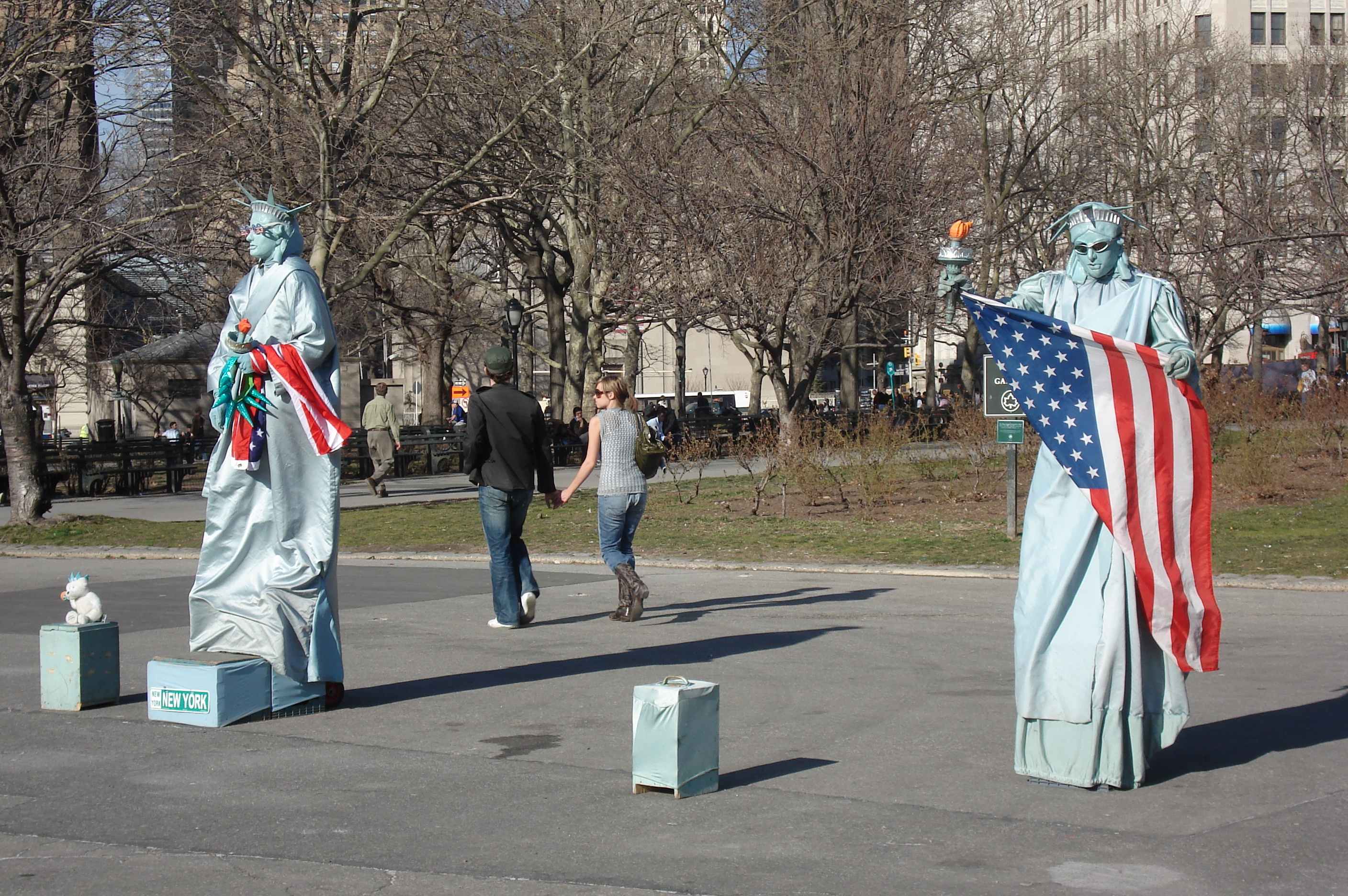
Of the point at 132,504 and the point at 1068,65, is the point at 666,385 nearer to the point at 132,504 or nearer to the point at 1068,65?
the point at 1068,65

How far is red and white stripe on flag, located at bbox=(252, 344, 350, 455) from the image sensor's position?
6.80 m

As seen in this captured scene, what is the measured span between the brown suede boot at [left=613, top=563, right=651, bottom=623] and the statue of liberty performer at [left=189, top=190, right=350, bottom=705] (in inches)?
136

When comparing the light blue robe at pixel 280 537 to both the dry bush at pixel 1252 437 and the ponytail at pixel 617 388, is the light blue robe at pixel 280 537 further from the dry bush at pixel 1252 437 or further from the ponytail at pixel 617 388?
the dry bush at pixel 1252 437

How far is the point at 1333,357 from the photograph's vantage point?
56625mm

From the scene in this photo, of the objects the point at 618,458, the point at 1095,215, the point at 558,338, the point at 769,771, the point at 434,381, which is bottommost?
the point at 769,771

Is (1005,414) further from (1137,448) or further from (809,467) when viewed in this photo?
(1137,448)

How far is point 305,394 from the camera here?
22.3ft

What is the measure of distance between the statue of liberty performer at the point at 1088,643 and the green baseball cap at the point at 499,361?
4.67 meters

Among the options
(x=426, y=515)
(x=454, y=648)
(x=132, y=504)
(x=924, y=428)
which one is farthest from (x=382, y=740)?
(x=132, y=504)

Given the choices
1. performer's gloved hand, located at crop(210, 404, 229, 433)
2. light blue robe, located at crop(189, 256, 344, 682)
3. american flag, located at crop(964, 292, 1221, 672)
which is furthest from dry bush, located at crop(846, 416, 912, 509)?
american flag, located at crop(964, 292, 1221, 672)

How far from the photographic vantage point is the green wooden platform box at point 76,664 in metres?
6.97

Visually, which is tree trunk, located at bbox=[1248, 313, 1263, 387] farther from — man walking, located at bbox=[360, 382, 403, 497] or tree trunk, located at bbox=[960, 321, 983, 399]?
man walking, located at bbox=[360, 382, 403, 497]

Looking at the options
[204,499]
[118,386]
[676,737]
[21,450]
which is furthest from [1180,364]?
[118,386]

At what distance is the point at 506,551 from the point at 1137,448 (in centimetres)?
524
